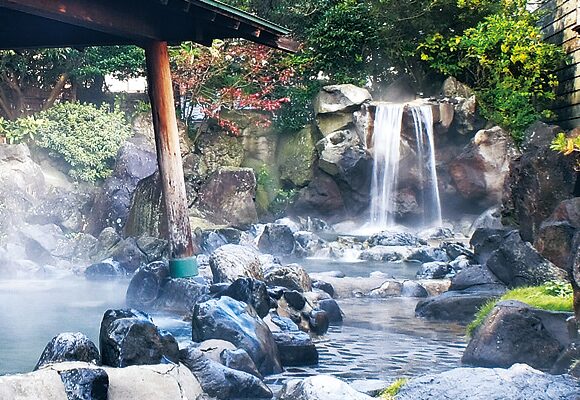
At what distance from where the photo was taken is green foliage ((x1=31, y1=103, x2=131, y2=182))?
21.3 m

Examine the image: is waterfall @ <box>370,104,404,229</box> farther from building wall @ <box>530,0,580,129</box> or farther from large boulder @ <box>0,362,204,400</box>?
large boulder @ <box>0,362,204,400</box>

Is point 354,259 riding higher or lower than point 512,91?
lower

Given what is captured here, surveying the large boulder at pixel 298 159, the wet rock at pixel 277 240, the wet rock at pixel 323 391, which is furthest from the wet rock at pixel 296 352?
the large boulder at pixel 298 159

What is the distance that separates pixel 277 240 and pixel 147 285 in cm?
706

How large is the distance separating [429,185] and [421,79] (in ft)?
12.6

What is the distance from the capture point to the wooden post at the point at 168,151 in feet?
30.7

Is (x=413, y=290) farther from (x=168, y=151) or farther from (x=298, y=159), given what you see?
(x=298, y=159)

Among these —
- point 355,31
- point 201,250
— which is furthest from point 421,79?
point 201,250

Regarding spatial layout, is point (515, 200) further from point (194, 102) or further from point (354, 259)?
point (194, 102)

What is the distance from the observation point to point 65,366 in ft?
18.9

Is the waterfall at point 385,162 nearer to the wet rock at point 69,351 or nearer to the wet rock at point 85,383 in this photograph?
the wet rock at point 69,351

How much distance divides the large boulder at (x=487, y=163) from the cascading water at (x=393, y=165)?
1187 millimetres

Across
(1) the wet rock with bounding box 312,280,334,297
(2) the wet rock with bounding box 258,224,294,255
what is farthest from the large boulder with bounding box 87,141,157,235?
(1) the wet rock with bounding box 312,280,334,297

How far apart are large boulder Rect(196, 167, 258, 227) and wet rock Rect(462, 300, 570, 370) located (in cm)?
1312
